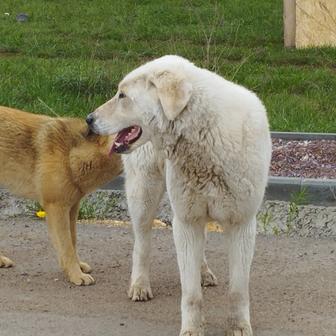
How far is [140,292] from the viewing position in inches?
220

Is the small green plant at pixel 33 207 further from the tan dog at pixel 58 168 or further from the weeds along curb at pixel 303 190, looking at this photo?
the weeds along curb at pixel 303 190

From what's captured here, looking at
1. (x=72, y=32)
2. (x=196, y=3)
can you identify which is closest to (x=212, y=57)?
(x=72, y=32)

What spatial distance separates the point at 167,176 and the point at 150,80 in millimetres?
516

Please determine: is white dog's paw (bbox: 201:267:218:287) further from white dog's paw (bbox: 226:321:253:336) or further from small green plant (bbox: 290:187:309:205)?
small green plant (bbox: 290:187:309:205)

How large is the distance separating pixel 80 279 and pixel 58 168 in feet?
2.34

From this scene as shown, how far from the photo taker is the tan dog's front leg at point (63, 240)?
5.95 metres

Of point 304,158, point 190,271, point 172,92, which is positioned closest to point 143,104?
point 172,92

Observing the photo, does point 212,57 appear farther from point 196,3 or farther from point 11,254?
point 11,254

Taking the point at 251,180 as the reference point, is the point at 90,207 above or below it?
below

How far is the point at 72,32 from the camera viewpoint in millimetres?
14258

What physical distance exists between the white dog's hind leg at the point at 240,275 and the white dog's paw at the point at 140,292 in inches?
31.7

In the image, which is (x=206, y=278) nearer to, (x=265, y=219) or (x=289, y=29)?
(x=265, y=219)

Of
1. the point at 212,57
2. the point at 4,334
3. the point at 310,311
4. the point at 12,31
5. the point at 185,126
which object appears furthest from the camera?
the point at 12,31

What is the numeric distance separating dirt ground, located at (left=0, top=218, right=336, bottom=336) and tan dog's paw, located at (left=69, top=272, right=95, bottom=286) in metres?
0.04
